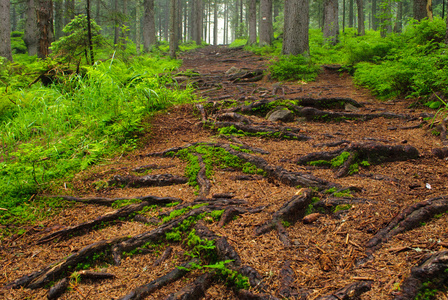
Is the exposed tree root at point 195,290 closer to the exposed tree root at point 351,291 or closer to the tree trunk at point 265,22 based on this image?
the exposed tree root at point 351,291

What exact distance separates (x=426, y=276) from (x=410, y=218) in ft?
2.34

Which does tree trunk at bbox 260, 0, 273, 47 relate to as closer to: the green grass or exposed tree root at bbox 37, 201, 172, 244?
the green grass

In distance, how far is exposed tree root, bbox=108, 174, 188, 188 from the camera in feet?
11.0

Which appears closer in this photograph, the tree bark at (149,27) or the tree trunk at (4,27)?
the tree trunk at (4,27)

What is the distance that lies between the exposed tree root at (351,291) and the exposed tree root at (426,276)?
16 centimetres

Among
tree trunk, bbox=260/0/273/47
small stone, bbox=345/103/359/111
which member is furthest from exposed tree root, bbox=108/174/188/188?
tree trunk, bbox=260/0/273/47

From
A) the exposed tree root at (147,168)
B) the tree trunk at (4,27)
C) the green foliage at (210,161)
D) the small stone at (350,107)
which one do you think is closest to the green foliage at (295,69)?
the small stone at (350,107)

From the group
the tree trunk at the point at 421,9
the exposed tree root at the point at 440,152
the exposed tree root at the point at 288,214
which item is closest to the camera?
the exposed tree root at the point at 288,214

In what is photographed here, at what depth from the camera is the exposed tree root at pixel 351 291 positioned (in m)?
1.54

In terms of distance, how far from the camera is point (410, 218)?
210 centimetres

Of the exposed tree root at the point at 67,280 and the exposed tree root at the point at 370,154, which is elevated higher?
the exposed tree root at the point at 370,154

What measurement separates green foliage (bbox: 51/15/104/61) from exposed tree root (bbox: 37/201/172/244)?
233 inches

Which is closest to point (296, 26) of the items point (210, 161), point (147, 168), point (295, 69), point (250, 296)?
point (295, 69)

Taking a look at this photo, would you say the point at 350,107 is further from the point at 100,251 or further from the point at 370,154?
the point at 100,251
